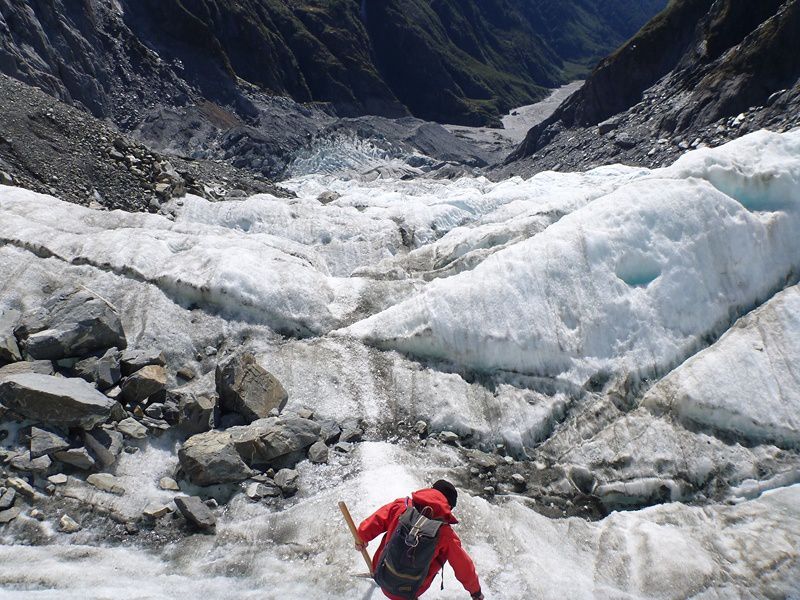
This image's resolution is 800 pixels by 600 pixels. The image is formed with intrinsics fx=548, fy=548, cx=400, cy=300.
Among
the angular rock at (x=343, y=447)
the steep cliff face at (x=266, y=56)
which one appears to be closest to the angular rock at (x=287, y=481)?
the angular rock at (x=343, y=447)

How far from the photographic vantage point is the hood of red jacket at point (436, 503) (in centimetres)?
520

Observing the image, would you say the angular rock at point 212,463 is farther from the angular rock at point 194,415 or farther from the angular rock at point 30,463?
the angular rock at point 30,463

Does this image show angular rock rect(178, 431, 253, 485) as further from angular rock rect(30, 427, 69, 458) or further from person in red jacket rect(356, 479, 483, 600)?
person in red jacket rect(356, 479, 483, 600)

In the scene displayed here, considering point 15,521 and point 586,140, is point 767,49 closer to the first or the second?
point 586,140

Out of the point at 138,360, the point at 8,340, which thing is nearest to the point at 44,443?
the point at 138,360

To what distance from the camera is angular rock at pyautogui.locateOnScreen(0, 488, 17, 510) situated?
6.33 meters

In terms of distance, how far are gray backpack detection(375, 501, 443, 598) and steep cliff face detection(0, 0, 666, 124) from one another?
145ft

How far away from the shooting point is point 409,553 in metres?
5.09

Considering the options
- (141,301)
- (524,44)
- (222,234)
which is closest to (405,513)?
(141,301)

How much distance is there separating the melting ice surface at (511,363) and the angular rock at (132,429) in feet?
0.96

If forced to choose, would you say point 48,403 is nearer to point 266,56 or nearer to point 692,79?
point 692,79

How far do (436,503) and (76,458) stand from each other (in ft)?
16.0

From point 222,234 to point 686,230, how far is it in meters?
10.4

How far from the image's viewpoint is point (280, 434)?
7910 mm
